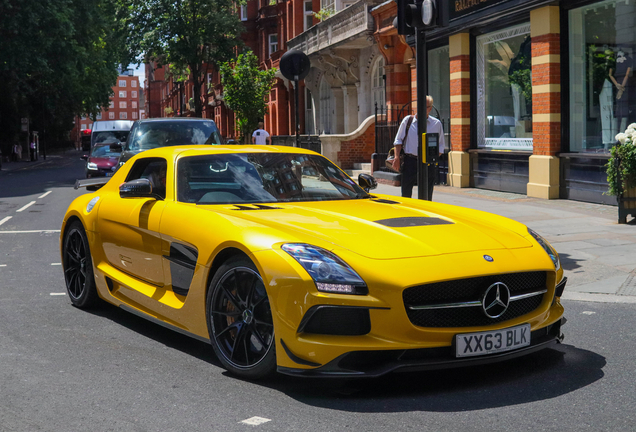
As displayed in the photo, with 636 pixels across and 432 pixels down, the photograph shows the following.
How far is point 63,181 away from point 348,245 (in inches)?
1005

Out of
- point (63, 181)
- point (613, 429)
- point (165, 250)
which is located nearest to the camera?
point (613, 429)

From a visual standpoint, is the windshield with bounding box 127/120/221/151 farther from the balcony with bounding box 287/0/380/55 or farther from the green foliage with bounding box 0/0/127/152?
the green foliage with bounding box 0/0/127/152

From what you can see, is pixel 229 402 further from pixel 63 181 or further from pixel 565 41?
pixel 63 181

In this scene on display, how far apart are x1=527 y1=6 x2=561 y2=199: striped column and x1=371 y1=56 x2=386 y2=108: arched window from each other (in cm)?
1259

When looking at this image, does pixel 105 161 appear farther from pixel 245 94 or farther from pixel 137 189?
pixel 137 189

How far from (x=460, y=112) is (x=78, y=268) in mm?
13730

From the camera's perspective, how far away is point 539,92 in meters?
15.5

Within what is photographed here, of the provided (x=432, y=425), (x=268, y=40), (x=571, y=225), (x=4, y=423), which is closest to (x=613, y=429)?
(x=432, y=425)

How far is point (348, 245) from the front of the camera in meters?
4.16

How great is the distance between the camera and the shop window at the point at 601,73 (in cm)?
1367

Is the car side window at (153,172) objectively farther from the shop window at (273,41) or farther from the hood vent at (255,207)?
the shop window at (273,41)

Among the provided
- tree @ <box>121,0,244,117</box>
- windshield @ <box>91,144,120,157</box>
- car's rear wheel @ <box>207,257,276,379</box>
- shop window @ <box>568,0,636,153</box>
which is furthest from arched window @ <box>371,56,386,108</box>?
car's rear wheel @ <box>207,257,276,379</box>

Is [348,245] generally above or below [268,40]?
below

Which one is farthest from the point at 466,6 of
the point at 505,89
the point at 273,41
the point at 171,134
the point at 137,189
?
the point at 273,41
